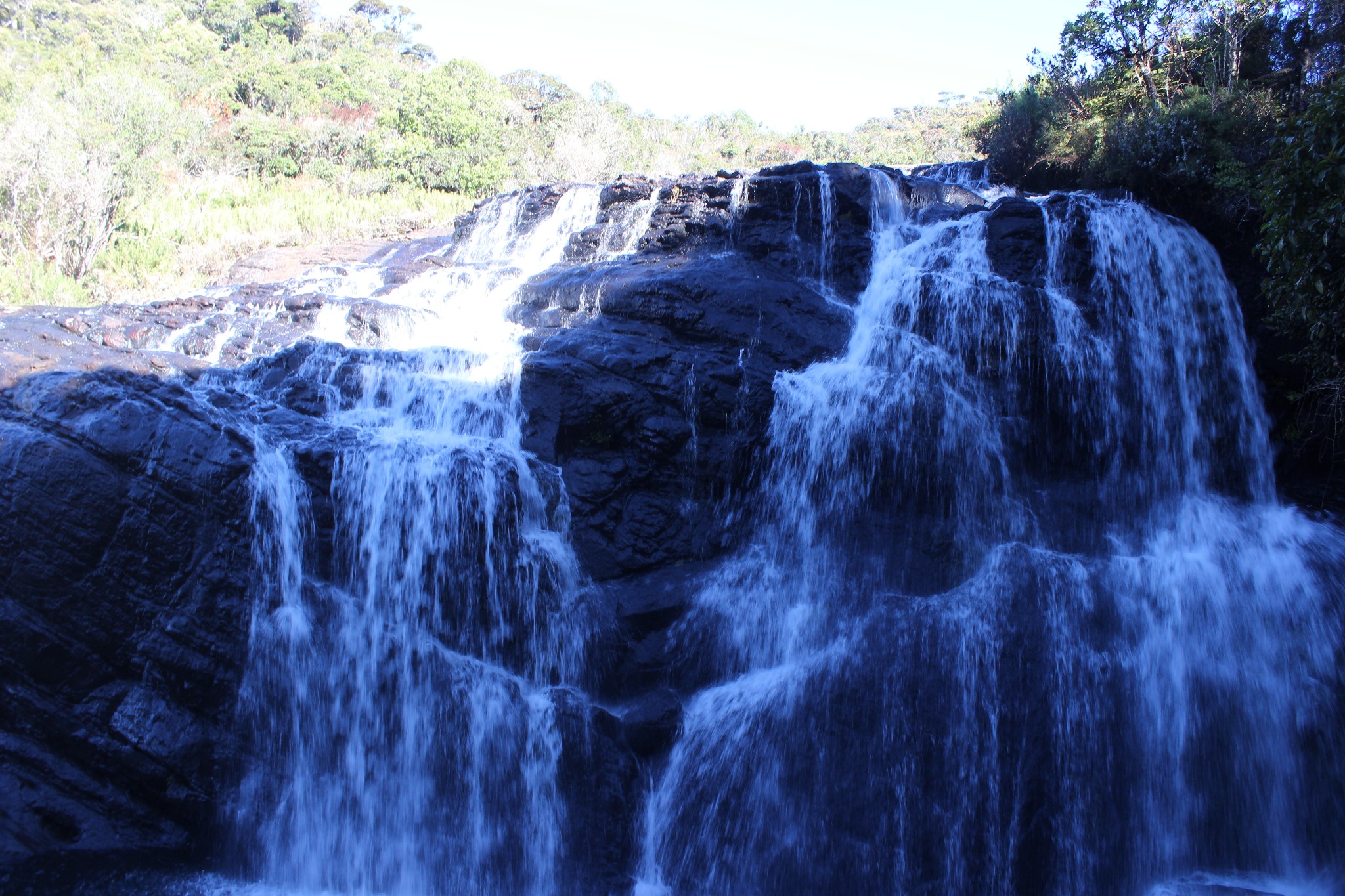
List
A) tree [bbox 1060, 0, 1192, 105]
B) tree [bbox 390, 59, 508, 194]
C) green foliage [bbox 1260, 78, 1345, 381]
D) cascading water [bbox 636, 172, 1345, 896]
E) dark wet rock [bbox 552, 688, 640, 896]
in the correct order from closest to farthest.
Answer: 1. cascading water [bbox 636, 172, 1345, 896]
2. dark wet rock [bbox 552, 688, 640, 896]
3. green foliage [bbox 1260, 78, 1345, 381]
4. tree [bbox 1060, 0, 1192, 105]
5. tree [bbox 390, 59, 508, 194]

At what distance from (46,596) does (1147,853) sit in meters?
9.76

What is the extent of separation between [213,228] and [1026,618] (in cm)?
1822

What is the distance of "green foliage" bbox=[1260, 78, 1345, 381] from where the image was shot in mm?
7152

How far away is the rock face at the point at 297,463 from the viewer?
21.6 ft

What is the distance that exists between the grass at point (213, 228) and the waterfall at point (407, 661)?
318 inches

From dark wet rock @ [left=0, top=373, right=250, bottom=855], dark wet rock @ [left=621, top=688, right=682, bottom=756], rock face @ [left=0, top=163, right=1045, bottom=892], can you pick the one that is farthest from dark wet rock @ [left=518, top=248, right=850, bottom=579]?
dark wet rock @ [left=0, top=373, right=250, bottom=855]

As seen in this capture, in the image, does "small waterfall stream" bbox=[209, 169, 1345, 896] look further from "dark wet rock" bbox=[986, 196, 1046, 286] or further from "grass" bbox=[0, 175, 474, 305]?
"grass" bbox=[0, 175, 474, 305]

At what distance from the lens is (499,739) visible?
7.36 m

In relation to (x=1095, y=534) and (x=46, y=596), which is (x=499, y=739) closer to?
(x=46, y=596)

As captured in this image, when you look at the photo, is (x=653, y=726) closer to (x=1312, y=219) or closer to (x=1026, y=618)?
(x=1026, y=618)

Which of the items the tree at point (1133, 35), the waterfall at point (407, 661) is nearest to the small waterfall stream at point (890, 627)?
the waterfall at point (407, 661)

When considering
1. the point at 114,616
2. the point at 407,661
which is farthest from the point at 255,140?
the point at 407,661

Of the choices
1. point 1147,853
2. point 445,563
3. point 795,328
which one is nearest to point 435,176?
point 795,328

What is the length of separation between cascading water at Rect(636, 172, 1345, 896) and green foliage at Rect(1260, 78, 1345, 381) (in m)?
1.58
